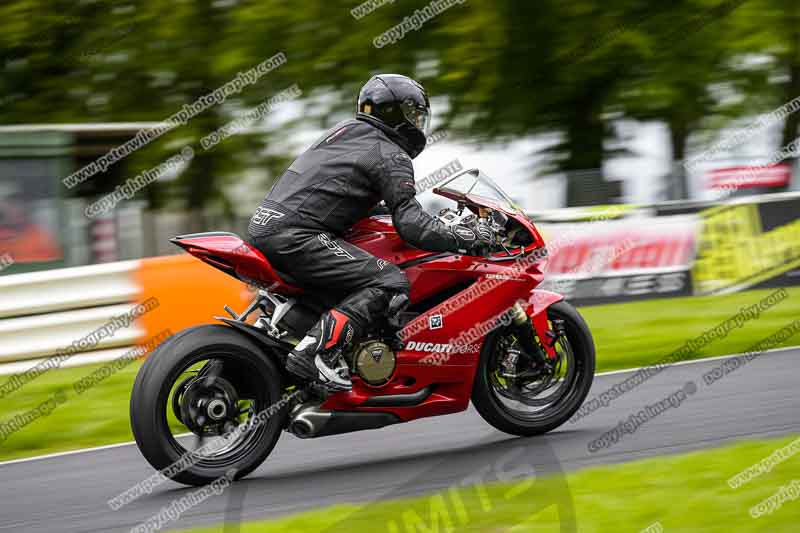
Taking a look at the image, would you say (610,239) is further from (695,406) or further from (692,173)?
(695,406)

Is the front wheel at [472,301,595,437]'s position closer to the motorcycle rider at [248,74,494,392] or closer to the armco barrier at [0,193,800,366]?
the motorcycle rider at [248,74,494,392]

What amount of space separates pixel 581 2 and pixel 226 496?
491 inches

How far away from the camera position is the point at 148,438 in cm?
577

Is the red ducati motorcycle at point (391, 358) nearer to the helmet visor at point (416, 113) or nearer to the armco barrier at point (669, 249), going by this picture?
the helmet visor at point (416, 113)

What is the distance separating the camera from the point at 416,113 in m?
6.30

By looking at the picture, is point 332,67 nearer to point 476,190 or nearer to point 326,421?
point 476,190

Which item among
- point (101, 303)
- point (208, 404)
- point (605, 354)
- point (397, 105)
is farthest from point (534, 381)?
point (101, 303)

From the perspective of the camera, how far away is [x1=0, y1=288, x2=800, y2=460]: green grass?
312 inches

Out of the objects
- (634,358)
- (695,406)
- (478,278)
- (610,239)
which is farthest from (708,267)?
(478,278)

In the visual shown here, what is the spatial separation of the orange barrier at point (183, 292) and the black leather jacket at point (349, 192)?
3809 mm

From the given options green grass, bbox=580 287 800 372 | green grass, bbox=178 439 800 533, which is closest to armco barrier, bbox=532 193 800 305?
green grass, bbox=580 287 800 372

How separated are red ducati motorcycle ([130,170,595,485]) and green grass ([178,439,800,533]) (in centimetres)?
86

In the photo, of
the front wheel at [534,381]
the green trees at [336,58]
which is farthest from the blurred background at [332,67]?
the front wheel at [534,381]

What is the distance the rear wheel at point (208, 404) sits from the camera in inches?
226
